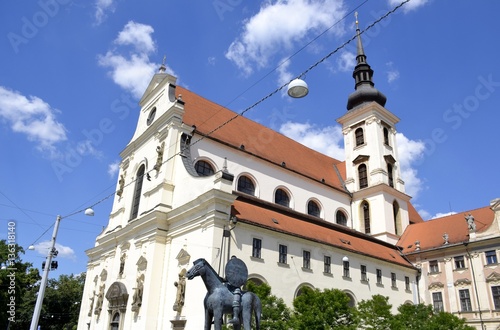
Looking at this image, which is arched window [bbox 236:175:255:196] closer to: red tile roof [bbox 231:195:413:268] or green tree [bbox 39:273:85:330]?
red tile roof [bbox 231:195:413:268]

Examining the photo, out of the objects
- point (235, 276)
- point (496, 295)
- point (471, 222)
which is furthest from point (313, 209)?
point (235, 276)

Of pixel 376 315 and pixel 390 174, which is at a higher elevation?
pixel 390 174

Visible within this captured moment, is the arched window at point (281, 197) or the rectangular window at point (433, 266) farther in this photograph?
the rectangular window at point (433, 266)

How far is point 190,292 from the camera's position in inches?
727

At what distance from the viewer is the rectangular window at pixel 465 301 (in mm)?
26500

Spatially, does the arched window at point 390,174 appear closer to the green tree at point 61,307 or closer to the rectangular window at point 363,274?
the rectangular window at point 363,274

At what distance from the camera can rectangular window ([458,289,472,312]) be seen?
2650 cm

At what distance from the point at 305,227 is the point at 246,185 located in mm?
4770

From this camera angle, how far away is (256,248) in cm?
1944

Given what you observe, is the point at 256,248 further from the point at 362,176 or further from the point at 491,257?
the point at 362,176

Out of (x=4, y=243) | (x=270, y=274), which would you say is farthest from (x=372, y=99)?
(x=4, y=243)

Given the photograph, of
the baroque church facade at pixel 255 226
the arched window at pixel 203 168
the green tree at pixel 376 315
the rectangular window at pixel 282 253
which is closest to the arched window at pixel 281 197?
the baroque church facade at pixel 255 226

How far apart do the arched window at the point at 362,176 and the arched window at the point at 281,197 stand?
966cm

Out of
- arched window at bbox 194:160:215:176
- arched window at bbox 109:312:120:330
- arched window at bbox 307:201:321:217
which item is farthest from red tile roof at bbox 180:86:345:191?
arched window at bbox 109:312:120:330
